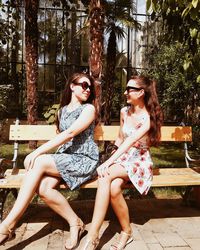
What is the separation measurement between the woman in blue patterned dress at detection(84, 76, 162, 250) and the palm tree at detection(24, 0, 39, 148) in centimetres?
640

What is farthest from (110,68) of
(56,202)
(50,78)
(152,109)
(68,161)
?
(56,202)

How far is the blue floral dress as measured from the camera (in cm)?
335

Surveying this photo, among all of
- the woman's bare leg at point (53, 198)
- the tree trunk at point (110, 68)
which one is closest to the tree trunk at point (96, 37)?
the woman's bare leg at point (53, 198)

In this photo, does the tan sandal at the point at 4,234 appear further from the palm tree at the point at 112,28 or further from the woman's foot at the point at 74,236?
the palm tree at the point at 112,28

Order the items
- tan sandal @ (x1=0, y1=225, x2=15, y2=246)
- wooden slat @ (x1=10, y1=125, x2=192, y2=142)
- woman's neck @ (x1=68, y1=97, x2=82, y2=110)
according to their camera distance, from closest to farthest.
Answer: tan sandal @ (x1=0, y1=225, x2=15, y2=246)
woman's neck @ (x1=68, y1=97, x2=82, y2=110)
wooden slat @ (x1=10, y1=125, x2=192, y2=142)

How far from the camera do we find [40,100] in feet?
48.7

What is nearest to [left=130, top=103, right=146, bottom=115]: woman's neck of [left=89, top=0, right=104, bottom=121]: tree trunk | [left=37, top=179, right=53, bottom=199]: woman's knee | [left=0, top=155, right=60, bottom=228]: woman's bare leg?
[left=0, top=155, right=60, bottom=228]: woman's bare leg

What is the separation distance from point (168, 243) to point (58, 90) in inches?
485

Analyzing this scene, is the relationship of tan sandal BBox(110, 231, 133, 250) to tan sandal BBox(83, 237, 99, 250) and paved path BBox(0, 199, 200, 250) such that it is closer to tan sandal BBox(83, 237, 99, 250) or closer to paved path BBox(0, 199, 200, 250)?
paved path BBox(0, 199, 200, 250)

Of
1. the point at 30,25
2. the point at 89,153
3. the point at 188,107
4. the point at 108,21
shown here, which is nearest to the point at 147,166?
the point at 89,153

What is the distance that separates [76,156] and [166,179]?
3.24 ft

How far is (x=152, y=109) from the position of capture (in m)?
3.62

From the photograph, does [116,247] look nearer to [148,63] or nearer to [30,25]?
[30,25]

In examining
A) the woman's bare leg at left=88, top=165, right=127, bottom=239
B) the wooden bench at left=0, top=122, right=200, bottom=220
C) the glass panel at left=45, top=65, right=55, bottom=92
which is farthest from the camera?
the glass panel at left=45, top=65, right=55, bottom=92
